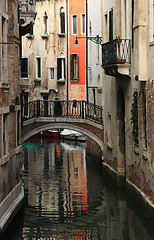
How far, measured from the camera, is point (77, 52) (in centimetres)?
3612

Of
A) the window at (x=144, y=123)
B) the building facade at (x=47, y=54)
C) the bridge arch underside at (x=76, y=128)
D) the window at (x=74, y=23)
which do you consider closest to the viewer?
the window at (x=144, y=123)

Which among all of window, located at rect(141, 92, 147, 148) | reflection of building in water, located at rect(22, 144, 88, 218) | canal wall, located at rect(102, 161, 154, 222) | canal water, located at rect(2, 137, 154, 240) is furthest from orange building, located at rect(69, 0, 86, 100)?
window, located at rect(141, 92, 147, 148)

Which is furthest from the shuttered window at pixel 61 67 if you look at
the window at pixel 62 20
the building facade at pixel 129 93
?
the building facade at pixel 129 93

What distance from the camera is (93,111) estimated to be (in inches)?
1120

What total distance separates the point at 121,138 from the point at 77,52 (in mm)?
14555

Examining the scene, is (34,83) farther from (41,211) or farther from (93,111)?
(41,211)

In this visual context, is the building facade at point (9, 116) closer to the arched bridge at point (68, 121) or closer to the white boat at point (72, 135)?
the arched bridge at point (68, 121)

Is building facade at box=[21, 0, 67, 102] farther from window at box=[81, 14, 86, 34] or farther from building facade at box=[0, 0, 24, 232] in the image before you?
building facade at box=[0, 0, 24, 232]

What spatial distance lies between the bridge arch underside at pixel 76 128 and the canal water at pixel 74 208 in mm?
1410

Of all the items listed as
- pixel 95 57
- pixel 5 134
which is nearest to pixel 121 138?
pixel 5 134

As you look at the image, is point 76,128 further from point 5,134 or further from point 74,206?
point 5,134

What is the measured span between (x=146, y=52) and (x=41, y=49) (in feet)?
74.5

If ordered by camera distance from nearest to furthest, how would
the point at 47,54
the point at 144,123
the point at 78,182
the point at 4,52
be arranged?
the point at 4,52
the point at 144,123
the point at 78,182
the point at 47,54

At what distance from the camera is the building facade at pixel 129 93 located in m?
16.7
